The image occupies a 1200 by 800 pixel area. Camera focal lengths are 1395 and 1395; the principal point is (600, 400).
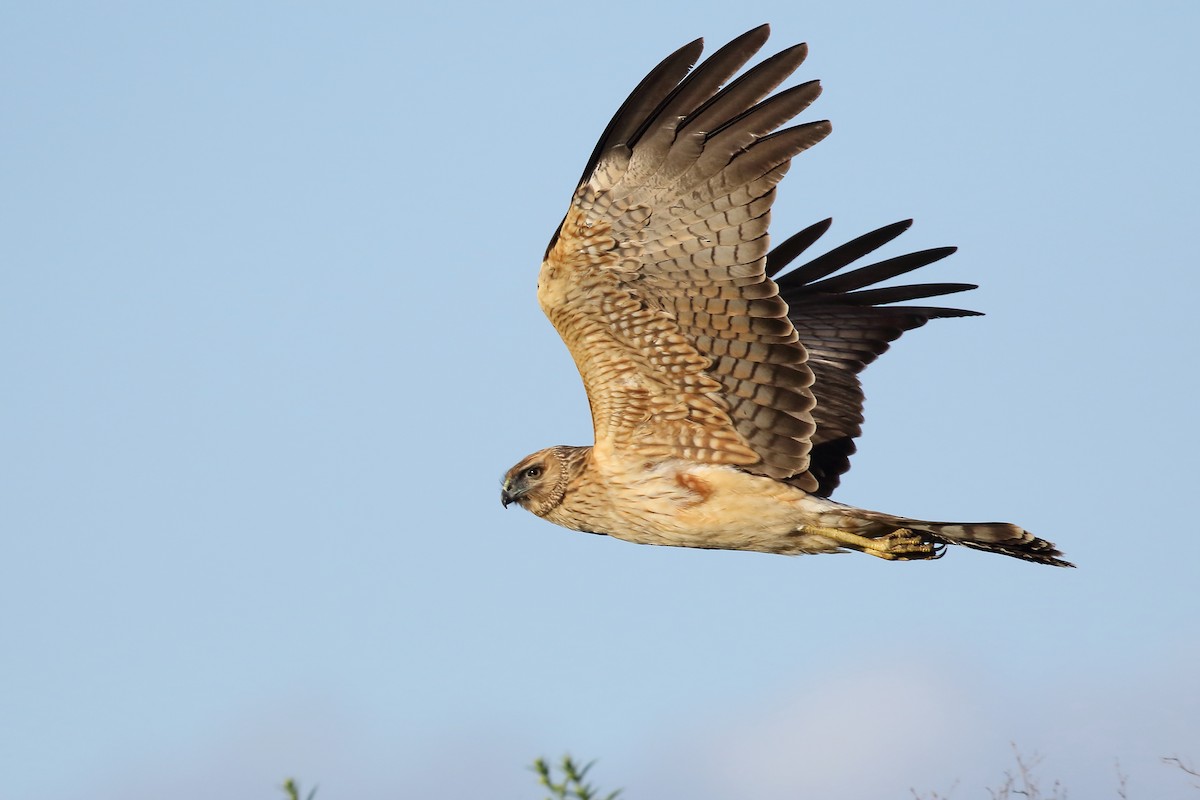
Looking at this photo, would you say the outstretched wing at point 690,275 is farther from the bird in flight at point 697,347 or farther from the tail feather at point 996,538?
the tail feather at point 996,538

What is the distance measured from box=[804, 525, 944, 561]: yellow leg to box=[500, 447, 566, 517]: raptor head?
1.76 meters

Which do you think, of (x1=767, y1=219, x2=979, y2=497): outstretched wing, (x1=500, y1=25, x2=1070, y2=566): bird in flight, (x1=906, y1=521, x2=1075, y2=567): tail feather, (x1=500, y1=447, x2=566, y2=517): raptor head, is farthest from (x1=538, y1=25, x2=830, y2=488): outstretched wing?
(x1=767, y1=219, x2=979, y2=497): outstretched wing

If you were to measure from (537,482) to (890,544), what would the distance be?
2473mm

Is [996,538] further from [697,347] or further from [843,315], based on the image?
[843,315]

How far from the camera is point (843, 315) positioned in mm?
10672

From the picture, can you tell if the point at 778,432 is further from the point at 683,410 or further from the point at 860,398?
the point at 860,398

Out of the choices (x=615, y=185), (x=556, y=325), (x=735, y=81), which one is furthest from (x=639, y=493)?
(x=735, y=81)

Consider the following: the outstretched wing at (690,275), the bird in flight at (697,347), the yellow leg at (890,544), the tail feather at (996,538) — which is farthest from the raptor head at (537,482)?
the tail feather at (996,538)

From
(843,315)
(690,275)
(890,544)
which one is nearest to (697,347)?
(690,275)

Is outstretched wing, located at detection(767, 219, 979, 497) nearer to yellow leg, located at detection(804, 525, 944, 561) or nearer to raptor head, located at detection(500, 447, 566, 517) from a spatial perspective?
yellow leg, located at detection(804, 525, 944, 561)

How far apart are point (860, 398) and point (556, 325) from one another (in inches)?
111

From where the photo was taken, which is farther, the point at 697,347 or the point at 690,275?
→ the point at 697,347

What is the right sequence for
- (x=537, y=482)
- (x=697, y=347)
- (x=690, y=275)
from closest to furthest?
(x=690, y=275) < (x=697, y=347) < (x=537, y=482)

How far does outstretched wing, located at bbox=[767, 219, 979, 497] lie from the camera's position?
1013 centimetres
